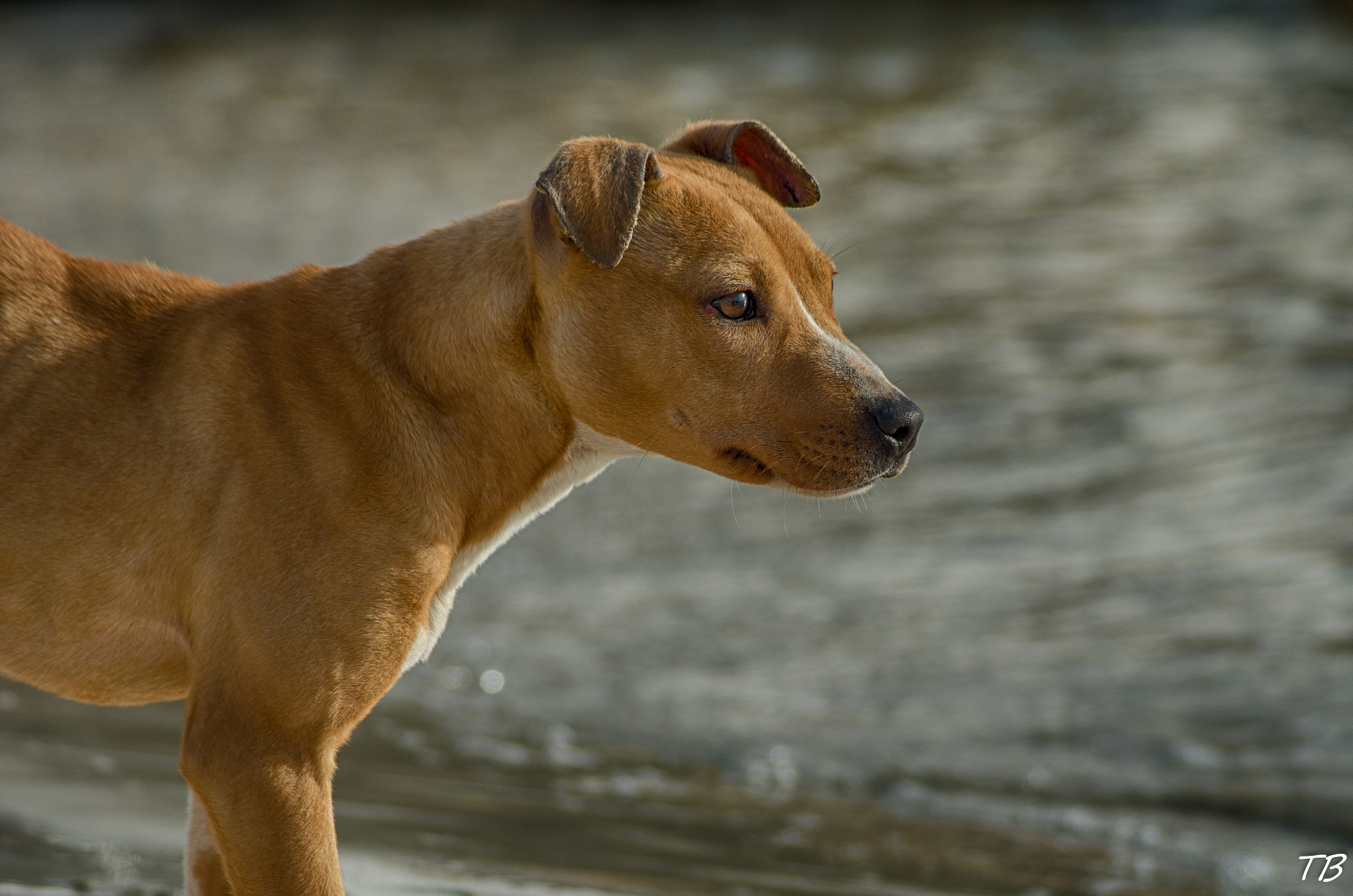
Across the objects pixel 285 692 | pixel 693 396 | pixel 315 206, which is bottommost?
pixel 285 692

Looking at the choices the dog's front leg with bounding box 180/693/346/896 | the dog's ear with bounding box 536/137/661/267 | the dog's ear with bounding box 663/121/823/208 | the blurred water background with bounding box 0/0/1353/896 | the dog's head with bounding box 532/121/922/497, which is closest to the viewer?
the dog's front leg with bounding box 180/693/346/896

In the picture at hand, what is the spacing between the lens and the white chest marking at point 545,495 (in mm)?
4039

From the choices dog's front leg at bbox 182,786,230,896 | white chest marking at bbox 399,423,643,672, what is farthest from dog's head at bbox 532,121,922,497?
dog's front leg at bbox 182,786,230,896

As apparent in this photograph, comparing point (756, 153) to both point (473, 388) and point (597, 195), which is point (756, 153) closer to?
point (597, 195)

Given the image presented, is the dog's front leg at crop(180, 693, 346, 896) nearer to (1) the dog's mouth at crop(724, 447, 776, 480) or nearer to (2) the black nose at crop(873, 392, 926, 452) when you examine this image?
(1) the dog's mouth at crop(724, 447, 776, 480)

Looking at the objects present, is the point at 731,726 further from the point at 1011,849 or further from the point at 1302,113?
the point at 1302,113

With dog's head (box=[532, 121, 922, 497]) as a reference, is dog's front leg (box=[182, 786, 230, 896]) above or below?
below

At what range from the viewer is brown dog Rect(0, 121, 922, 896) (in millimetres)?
3686

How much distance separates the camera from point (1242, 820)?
671 cm


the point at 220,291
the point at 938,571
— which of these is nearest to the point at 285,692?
the point at 220,291

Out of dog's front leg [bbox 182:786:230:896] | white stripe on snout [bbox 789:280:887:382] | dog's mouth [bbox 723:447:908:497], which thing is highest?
white stripe on snout [bbox 789:280:887:382]

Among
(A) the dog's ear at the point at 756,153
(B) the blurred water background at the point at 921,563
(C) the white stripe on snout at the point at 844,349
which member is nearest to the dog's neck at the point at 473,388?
(C) the white stripe on snout at the point at 844,349

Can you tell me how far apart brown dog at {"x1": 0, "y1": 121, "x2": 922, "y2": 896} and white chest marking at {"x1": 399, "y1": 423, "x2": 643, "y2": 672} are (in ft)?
0.03

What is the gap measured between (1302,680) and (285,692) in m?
5.70
